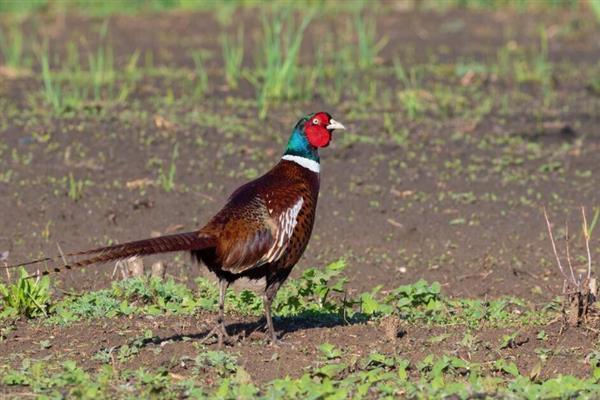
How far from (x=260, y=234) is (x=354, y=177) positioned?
361cm

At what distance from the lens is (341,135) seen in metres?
10.3

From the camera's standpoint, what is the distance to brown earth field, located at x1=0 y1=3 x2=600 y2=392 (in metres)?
6.20

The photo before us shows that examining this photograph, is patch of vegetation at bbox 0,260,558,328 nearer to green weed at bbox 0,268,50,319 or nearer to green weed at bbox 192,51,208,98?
green weed at bbox 0,268,50,319

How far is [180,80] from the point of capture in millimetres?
11820

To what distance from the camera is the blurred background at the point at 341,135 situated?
8453 mm

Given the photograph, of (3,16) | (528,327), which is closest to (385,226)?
(528,327)

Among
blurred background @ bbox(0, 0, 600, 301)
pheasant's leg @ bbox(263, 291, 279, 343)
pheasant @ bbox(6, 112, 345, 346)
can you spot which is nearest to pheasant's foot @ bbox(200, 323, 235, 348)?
pheasant @ bbox(6, 112, 345, 346)

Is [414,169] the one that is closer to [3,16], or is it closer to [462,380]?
[462,380]

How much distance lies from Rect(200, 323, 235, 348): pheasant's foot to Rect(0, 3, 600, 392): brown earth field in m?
0.08

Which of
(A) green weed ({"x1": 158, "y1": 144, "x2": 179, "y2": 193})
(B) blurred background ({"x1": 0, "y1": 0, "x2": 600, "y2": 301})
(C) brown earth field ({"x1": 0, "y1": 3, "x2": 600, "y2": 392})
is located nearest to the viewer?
(C) brown earth field ({"x1": 0, "y1": 3, "x2": 600, "y2": 392})

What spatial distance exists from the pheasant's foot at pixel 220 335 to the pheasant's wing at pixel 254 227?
263 mm

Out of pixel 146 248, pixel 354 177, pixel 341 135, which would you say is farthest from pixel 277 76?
pixel 146 248

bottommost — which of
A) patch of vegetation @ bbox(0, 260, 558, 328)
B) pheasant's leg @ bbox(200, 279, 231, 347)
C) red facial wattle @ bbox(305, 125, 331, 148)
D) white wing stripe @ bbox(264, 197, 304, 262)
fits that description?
patch of vegetation @ bbox(0, 260, 558, 328)

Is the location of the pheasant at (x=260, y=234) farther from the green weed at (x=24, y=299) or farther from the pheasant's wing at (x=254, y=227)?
the green weed at (x=24, y=299)
